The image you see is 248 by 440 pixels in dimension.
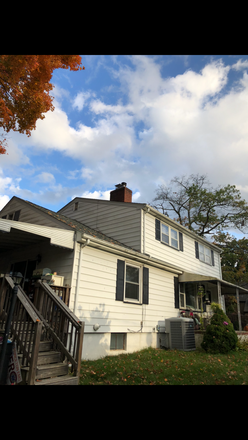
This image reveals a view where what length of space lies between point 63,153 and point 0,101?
6.19 m

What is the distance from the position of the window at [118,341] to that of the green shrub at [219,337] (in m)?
2.94

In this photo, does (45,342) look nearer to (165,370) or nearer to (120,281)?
(165,370)

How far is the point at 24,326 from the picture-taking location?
5.11 metres

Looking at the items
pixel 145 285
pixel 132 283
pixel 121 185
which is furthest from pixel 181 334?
pixel 121 185

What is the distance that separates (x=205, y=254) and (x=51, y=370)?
1457 centimetres

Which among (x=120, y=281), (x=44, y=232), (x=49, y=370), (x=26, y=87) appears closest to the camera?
(x=49, y=370)

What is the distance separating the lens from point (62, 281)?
294 inches

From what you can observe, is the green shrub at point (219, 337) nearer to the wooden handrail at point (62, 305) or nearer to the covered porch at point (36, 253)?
the covered porch at point (36, 253)

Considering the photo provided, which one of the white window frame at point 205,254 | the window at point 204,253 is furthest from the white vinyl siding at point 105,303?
the white window frame at point 205,254

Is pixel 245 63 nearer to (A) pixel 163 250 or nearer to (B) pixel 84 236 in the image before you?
(B) pixel 84 236

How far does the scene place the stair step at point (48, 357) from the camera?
4956mm

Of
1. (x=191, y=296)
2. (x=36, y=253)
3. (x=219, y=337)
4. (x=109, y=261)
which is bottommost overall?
(x=219, y=337)

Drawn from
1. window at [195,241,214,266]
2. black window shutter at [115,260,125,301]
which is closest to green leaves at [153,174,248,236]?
window at [195,241,214,266]
